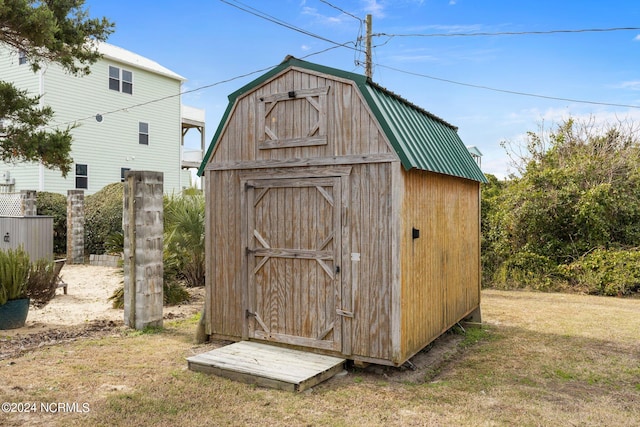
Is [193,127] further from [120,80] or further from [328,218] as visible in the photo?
[328,218]

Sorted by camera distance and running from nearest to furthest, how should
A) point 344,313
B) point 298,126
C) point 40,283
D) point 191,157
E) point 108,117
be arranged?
point 344,313 < point 298,126 < point 40,283 < point 108,117 < point 191,157

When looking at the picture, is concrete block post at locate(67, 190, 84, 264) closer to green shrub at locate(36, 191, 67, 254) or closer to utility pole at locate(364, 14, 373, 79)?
green shrub at locate(36, 191, 67, 254)

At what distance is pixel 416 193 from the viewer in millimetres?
5375

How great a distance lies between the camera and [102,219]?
16094 mm

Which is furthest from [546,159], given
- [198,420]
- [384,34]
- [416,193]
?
[198,420]

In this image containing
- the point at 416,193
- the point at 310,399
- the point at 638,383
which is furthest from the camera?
the point at 416,193

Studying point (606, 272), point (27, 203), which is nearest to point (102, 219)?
point (27, 203)

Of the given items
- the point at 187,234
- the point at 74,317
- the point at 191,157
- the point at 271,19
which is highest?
the point at 271,19

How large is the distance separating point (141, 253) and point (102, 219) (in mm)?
10288

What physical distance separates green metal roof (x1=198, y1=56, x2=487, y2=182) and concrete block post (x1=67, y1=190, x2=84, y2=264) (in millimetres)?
11179

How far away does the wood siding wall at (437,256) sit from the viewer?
17.0ft

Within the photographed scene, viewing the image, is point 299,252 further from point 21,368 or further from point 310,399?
point 21,368

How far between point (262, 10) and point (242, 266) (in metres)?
8.37

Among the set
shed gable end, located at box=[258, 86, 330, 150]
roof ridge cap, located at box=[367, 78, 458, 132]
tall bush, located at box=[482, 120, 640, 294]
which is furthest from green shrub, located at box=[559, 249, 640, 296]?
shed gable end, located at box=[258, 86, 330, 150]
